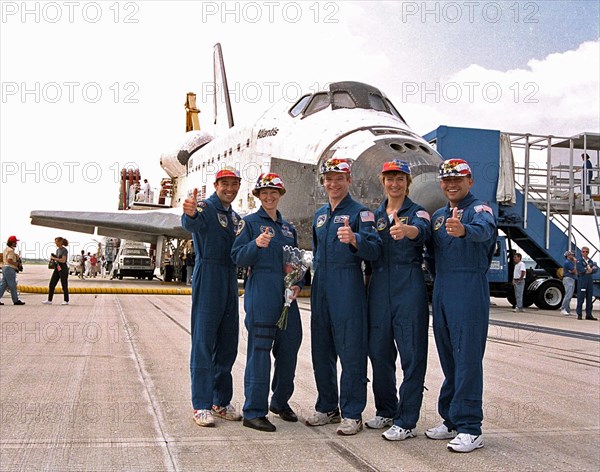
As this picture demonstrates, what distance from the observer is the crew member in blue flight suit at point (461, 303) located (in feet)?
11.7

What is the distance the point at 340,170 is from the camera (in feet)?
13.4

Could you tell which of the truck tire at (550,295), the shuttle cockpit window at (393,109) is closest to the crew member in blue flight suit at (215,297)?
the shuttle cockpit window at (393,109)

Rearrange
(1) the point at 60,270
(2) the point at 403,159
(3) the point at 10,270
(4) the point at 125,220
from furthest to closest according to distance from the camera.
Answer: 1. (4) the point at 125,220
2. (1) the point at 60,270
3. (3) the point at 10,270
4. (2) the point at 403,159

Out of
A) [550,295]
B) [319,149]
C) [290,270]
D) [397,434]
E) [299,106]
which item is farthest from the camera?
[550,295]

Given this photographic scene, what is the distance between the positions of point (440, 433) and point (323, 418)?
0.72 metres

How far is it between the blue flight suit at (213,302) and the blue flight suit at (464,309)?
52.8 inches

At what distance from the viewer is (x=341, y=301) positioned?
155 inches

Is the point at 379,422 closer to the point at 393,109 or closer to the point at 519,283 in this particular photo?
the point at 393,109

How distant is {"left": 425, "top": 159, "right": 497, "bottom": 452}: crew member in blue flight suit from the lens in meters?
3.56

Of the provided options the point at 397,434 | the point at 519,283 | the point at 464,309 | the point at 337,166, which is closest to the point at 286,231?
the point at 337,166

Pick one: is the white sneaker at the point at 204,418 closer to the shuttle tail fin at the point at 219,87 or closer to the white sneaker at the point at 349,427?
the white sneaker at the point at 349,427

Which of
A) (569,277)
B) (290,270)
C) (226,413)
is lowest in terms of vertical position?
(226,413)

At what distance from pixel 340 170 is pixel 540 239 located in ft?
42.2

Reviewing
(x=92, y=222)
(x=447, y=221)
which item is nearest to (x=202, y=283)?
(x=447, y=221)
